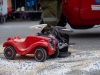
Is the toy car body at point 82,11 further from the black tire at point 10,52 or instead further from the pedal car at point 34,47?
the black tire at point 10,52

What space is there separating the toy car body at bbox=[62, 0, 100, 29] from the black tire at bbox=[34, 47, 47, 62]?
3.15m

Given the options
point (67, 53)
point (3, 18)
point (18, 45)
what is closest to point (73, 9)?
point (67, 53)

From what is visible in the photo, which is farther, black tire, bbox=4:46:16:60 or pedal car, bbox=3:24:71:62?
black tire, bbox=4:46:16:60

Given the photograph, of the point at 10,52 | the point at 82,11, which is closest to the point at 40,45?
the point at 10,52

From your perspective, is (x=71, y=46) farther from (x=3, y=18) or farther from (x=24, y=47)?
(x=3, y=18)

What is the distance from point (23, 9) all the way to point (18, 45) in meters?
8.93

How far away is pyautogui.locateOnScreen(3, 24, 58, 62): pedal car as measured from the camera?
18.7ft

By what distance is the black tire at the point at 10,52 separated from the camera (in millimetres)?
5934

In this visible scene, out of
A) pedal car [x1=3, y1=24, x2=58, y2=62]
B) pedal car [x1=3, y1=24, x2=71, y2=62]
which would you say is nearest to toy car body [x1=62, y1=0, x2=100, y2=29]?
pedal car [x1=3, y1=24, x2=71, y2=62]

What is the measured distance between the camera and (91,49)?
7.09 m

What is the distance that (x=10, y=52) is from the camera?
5965mm

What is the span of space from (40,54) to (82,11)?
3173 mm

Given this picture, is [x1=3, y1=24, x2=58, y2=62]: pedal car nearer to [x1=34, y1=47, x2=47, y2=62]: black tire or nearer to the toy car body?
[x1=34, y1=47, x2=47, y2=62]: black tire

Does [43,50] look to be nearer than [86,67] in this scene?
No
